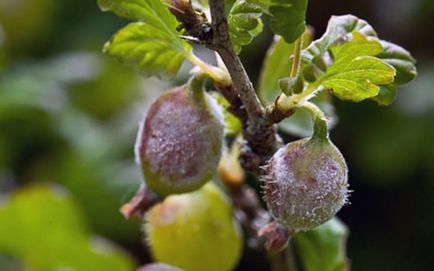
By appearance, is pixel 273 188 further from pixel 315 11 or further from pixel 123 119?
pixel 315 11

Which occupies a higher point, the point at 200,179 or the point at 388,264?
the point at 200,179

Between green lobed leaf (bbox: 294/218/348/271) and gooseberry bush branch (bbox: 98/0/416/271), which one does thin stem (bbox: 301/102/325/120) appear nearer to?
gooseberry bush branch (bbox: 98/0/416/271)

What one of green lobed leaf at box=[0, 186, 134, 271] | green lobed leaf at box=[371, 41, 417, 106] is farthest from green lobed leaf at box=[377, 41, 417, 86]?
green lobed leaf at box=[0, 186, 134, 271]

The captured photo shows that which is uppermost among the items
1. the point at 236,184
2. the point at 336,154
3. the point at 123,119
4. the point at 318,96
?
the point at 336,154

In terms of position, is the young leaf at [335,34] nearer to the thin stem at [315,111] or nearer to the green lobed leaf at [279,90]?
the thin stem at [315,111]

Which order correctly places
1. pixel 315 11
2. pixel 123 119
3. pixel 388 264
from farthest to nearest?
pixel 315 11 → pixel 123 119 → pixel 388 264

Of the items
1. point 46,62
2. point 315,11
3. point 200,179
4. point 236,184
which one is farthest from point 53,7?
point 200,179
